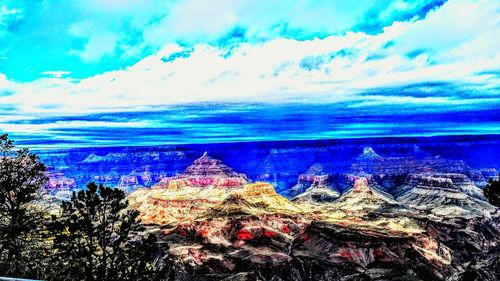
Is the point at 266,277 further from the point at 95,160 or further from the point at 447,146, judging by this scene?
the point at 95,160

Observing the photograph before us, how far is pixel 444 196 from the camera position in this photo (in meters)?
153

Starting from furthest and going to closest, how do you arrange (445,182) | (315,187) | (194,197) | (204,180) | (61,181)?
(204,180) → (315,187) → (61,181) → (194,197) → (445,182)

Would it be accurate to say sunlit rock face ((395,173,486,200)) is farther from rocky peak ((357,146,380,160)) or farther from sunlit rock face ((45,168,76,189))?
sunlit rock face ((45,168,76,189))

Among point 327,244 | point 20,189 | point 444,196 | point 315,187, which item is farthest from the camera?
point 315,187

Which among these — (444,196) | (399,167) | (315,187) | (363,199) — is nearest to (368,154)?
(399,167)

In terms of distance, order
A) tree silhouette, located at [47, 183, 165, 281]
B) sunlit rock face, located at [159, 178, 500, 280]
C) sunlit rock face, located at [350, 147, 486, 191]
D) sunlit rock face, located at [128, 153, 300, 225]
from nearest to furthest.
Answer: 1. tree silhouette, located at [47, 183, 165, 281]
2. sunlit rock face, located at [159, 178, 500, 280]
3. sunlit rock face, located at [128, 153, 300, 225]
4. sunlit rock face, located at [350, 147, 486, 191]

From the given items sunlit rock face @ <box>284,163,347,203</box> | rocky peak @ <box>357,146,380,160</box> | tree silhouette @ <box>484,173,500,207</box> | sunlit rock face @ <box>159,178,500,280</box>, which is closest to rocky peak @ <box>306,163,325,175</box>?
sunlit rock face @ <box>284,163,347,203</box>

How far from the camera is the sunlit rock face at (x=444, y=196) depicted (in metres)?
139

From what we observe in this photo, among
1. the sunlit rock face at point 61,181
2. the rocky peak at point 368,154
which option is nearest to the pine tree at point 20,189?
the sunlit rock face at point 61,181

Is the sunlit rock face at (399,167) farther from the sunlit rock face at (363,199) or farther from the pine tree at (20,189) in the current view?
the pine tree at (20,189)

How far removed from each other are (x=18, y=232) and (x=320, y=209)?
446ft

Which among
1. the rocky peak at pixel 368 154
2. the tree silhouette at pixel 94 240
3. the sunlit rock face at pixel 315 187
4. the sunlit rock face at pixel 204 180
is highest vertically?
the tree silhouette at pixel 94 240

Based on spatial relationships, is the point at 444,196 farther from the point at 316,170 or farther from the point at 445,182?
the point at 316,170

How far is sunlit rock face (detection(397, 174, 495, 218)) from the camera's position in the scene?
138625mm
